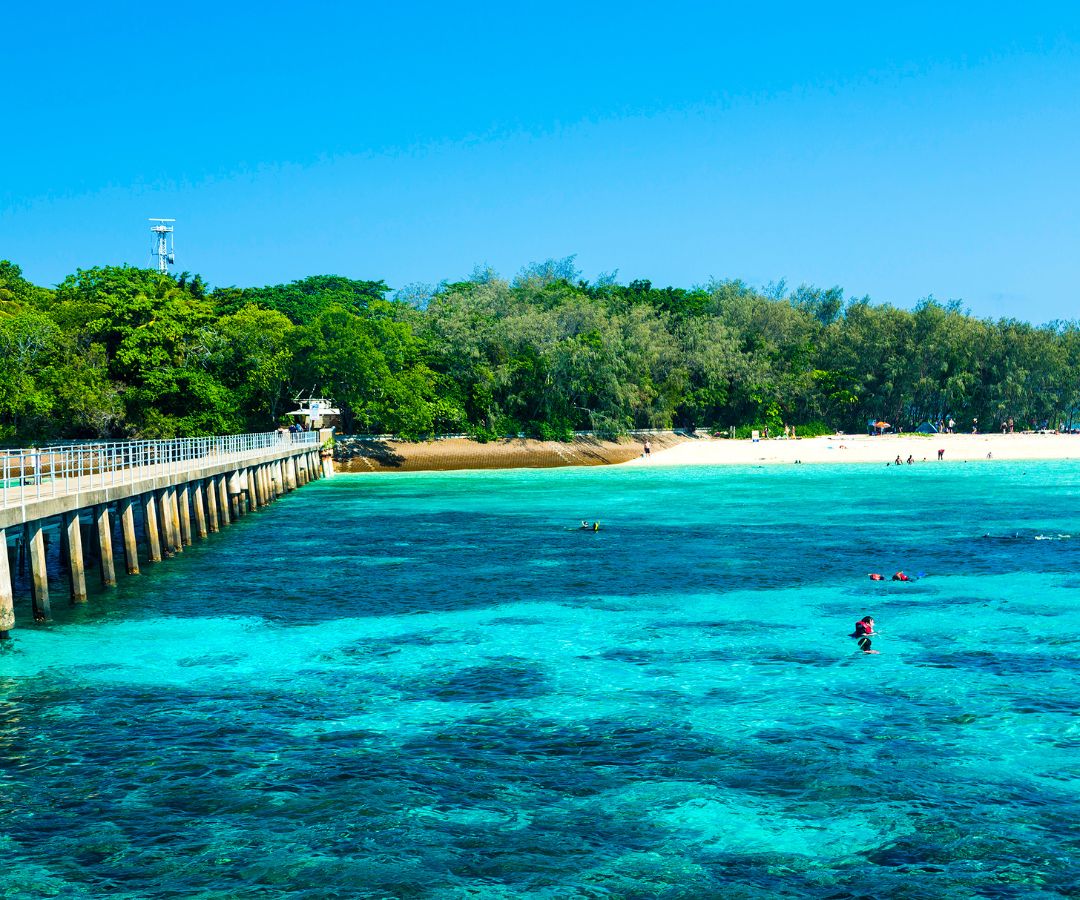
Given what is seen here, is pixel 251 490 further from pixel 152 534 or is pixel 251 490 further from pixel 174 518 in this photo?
pixel 152 534

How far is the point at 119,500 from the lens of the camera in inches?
1432

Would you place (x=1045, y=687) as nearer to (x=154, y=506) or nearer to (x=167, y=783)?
(x=167, y=783)

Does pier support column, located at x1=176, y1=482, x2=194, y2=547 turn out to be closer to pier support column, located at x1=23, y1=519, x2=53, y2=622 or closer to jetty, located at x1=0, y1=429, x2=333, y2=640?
jetty, located at x1=0, y1=429, x2=333, y2=640

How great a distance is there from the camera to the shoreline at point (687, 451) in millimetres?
92438

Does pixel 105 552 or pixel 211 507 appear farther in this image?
pixel 211 507

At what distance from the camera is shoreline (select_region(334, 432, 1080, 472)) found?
92.4m

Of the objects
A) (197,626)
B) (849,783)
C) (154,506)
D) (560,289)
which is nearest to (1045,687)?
(849,783)

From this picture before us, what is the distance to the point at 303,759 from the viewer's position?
17359mm

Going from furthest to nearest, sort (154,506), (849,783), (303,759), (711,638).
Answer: (154,506), (711,638), (303,759), (849,783)

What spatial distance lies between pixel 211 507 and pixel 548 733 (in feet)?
111

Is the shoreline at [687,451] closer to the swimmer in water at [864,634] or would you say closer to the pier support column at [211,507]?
the pier support column at [211,507]

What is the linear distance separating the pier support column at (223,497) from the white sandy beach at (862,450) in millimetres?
52890

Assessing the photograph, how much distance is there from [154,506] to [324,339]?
48935 millimetres

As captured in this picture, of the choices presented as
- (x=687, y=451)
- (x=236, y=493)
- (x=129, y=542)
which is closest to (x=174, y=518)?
(x=129, y=542)
